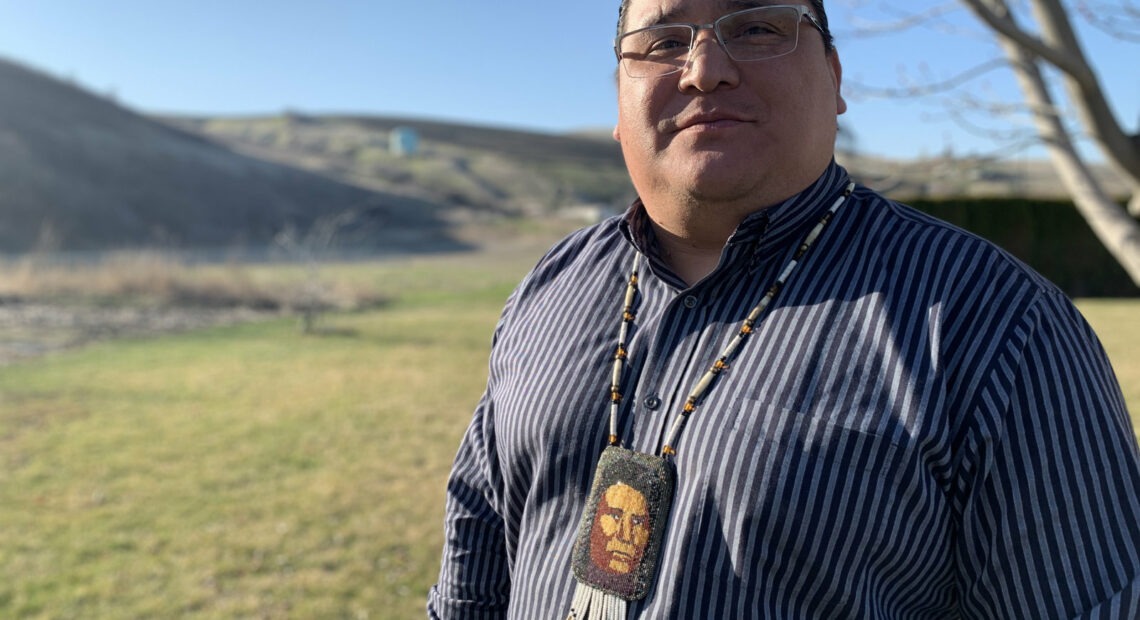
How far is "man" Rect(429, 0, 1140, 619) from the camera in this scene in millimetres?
1193

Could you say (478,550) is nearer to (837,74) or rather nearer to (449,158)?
(837,74)

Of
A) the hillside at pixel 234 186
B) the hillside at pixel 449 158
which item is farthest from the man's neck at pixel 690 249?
the hillside at pixel 449 158

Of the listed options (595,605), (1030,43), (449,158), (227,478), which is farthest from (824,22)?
(449,158)

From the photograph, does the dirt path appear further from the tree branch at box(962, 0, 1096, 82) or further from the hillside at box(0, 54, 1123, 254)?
the tree branch at box(962, 0, 1096, 82)

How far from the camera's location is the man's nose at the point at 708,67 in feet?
4.57

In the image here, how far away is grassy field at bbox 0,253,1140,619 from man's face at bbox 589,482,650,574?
331 centimetres

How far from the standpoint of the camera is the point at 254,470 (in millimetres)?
6758

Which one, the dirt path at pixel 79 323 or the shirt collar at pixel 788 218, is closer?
the shirt collar at pixel 788 218

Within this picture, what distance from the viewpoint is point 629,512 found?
4.59 feet

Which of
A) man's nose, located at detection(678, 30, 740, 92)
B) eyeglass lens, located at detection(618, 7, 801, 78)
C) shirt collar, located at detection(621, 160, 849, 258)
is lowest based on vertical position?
shirt collar, located at detection(621, 160, 849, 258)

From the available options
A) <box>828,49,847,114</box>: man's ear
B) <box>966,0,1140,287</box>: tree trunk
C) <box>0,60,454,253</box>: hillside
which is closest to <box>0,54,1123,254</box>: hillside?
<box>0,60,454,253</box>: hillside

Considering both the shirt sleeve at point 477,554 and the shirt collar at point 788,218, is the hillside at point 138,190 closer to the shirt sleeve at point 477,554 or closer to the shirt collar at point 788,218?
the shirt sleeve at point 477,554

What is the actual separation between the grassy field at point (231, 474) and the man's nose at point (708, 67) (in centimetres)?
370

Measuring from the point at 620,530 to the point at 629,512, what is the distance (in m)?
0.04
